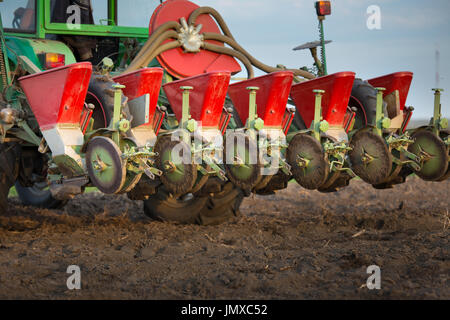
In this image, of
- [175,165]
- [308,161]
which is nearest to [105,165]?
[175,165]

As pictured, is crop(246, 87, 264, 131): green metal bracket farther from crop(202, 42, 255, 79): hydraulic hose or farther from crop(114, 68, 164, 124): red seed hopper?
crop(202, 42, 255, 79): hydraulic hose

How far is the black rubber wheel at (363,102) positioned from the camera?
5.31 m

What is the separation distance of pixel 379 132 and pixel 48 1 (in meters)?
3.13

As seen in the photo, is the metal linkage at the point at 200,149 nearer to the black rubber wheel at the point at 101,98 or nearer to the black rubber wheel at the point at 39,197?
the black rubber wheel at the point at 101,98

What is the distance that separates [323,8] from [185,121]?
93.8 inches

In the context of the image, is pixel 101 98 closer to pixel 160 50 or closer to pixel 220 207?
pixel 160 50

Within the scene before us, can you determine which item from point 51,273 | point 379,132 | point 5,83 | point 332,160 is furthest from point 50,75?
point 379,132

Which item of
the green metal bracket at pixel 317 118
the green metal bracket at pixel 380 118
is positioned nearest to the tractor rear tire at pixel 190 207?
the green metal bracket at pixel 317 118

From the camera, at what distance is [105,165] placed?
4160mm

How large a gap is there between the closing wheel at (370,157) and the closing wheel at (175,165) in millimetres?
1362

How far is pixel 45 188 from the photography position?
23.6 ft

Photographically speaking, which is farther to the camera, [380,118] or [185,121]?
[380,118]

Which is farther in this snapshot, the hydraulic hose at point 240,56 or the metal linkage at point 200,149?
the hydraulic hose at point 240,56
